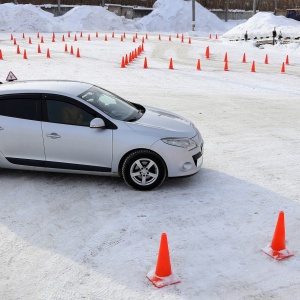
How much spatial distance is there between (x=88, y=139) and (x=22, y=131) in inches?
43.9

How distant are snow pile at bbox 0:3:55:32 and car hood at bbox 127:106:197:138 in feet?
139

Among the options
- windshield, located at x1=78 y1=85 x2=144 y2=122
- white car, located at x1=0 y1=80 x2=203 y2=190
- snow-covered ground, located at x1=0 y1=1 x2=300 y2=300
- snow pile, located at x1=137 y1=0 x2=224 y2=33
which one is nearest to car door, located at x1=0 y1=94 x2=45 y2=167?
white car, located at x1=0 y1=80 x2=203 y2=190

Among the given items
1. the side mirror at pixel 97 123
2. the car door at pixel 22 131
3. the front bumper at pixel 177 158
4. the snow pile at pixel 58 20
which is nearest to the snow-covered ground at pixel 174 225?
the front bumper at pixel 177 158

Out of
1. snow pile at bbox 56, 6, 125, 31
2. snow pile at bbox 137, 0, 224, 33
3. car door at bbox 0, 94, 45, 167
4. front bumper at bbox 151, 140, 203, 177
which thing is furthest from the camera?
snow pile at bbox 137, 0, 224, 33

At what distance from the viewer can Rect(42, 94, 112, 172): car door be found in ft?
25.2

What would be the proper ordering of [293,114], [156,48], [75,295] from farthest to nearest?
[156,48] < [293,114] < [75,295]

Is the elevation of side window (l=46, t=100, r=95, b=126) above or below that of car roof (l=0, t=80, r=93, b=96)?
below

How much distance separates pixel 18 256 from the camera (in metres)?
5.81

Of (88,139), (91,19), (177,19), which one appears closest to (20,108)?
(88,139)

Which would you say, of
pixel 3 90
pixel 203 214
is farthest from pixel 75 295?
pixel 3 90

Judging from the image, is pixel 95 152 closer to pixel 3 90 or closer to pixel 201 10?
pixel 3 90

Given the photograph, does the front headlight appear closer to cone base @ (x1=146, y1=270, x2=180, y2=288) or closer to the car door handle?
the car door handle

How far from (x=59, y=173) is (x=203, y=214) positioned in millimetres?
2879

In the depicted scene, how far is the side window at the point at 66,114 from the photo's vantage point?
25.6 ft
